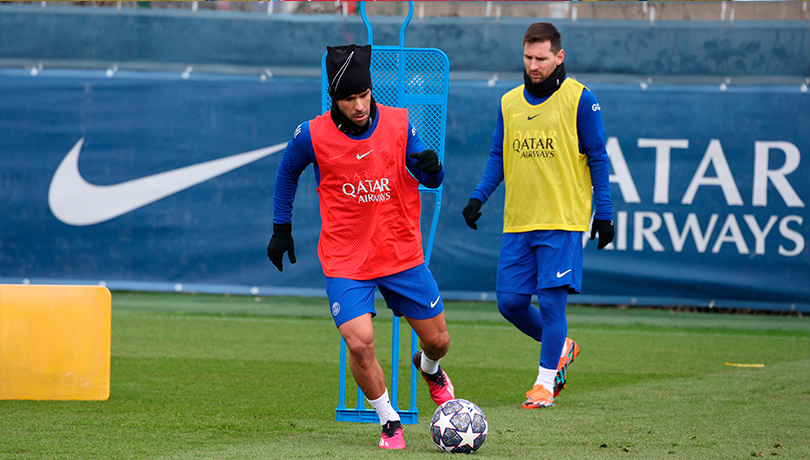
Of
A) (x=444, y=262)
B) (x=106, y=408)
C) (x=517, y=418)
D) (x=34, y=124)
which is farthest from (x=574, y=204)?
(x=34, y=124)

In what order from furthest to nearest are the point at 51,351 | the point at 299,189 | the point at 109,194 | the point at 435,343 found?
the point at 109,194, the point at 299,189, the point at 51,351, the point at 435,343

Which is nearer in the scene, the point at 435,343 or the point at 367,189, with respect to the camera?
the point at 367,189

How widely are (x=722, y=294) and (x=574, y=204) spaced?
15.9 feet

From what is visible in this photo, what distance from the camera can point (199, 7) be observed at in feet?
33.3

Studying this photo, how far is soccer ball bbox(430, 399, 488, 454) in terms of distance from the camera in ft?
12.9

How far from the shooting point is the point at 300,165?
4.23 metres

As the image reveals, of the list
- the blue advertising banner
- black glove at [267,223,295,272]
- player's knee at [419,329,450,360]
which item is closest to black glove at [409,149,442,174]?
black glove at [267,223,295,272]

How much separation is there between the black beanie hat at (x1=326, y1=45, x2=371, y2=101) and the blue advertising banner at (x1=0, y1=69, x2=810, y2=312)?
18.7 feet

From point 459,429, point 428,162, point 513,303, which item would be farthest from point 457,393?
point 428,162

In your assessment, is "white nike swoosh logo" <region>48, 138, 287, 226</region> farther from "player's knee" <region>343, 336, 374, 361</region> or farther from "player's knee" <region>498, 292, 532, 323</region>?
"player's knee" <region>343, 336, 374, 361</region>

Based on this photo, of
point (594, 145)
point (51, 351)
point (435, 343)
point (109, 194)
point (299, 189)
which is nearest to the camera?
point (435, 343)

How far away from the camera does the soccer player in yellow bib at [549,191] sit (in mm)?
5148

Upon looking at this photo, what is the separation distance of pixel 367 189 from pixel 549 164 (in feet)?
4.95

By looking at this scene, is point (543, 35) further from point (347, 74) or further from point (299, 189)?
point (299, 189)
